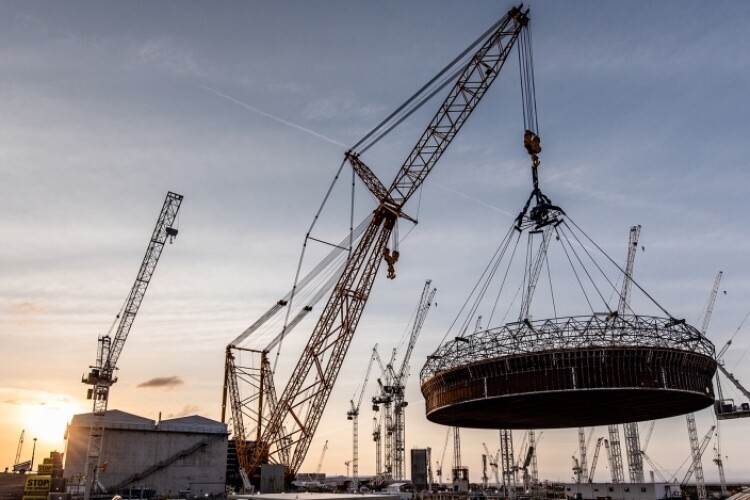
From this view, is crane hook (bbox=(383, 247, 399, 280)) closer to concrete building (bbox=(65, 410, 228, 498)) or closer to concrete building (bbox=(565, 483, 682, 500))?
concrete building (bbox=(65, 410, 228, 498))

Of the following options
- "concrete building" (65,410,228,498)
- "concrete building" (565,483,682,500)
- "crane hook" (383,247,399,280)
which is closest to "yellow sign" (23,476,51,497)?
"concrete building" (65,410,228,498)

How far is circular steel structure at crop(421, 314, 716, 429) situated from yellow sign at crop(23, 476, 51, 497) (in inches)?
2496

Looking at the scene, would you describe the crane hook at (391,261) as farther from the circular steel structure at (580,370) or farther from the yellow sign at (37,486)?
the yellow sign at (37,486)

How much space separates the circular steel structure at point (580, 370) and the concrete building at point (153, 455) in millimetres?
76768

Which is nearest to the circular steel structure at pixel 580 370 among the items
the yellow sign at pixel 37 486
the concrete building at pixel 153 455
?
the yellow sign at pixel 37 486

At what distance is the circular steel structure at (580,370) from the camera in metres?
58.6

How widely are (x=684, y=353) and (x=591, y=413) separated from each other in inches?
727

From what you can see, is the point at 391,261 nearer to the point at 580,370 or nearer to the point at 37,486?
the point at 580,370

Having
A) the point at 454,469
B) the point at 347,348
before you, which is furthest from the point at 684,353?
the point at 454,469

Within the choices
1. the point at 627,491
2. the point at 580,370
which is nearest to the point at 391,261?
the point at 580,370

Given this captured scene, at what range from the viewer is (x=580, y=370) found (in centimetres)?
5875

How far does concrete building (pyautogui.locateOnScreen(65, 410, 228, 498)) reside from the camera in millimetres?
113438

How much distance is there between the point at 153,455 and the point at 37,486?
34.5m

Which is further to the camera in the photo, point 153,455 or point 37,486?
point 153,455
